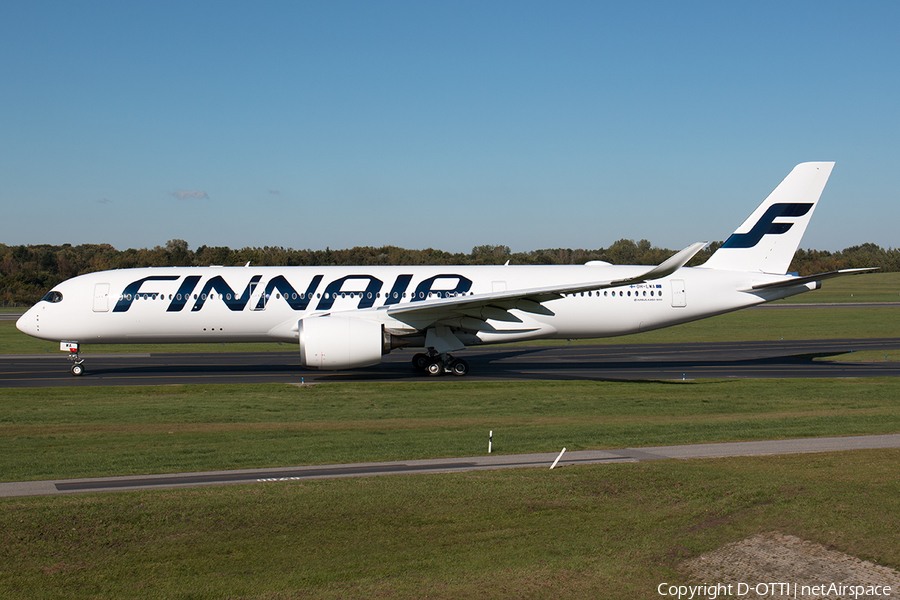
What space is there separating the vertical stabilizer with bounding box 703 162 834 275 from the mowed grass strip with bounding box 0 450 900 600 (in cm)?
2052

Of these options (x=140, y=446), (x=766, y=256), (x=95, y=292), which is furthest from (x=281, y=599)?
(x=766, y=256)

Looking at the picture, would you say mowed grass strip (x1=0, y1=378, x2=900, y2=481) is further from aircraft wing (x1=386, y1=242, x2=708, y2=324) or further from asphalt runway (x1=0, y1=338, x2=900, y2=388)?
aircraft wing (x1=386, y1=242, x2=708, y2=324)

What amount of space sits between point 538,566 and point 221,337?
23828 millimetres

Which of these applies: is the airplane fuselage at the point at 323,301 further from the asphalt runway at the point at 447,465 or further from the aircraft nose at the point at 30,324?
the asphalt runway at the point at 447,465

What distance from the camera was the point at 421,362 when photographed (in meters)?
29.4

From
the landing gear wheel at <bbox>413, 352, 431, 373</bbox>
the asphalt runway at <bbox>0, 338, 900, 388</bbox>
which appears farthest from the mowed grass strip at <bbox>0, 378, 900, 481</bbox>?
the landing gear wheel at <bbox>413, 352, 431, 373</bbox>

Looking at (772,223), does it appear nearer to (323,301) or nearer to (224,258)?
(323,301)

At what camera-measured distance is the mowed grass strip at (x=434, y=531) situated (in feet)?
25.0

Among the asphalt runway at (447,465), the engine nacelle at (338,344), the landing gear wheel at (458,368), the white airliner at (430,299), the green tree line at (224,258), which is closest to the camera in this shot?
the asphalt runway at (447,465)

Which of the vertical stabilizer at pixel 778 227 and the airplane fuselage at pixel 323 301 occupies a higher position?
the vertical stabilizer at pixel 778 227
